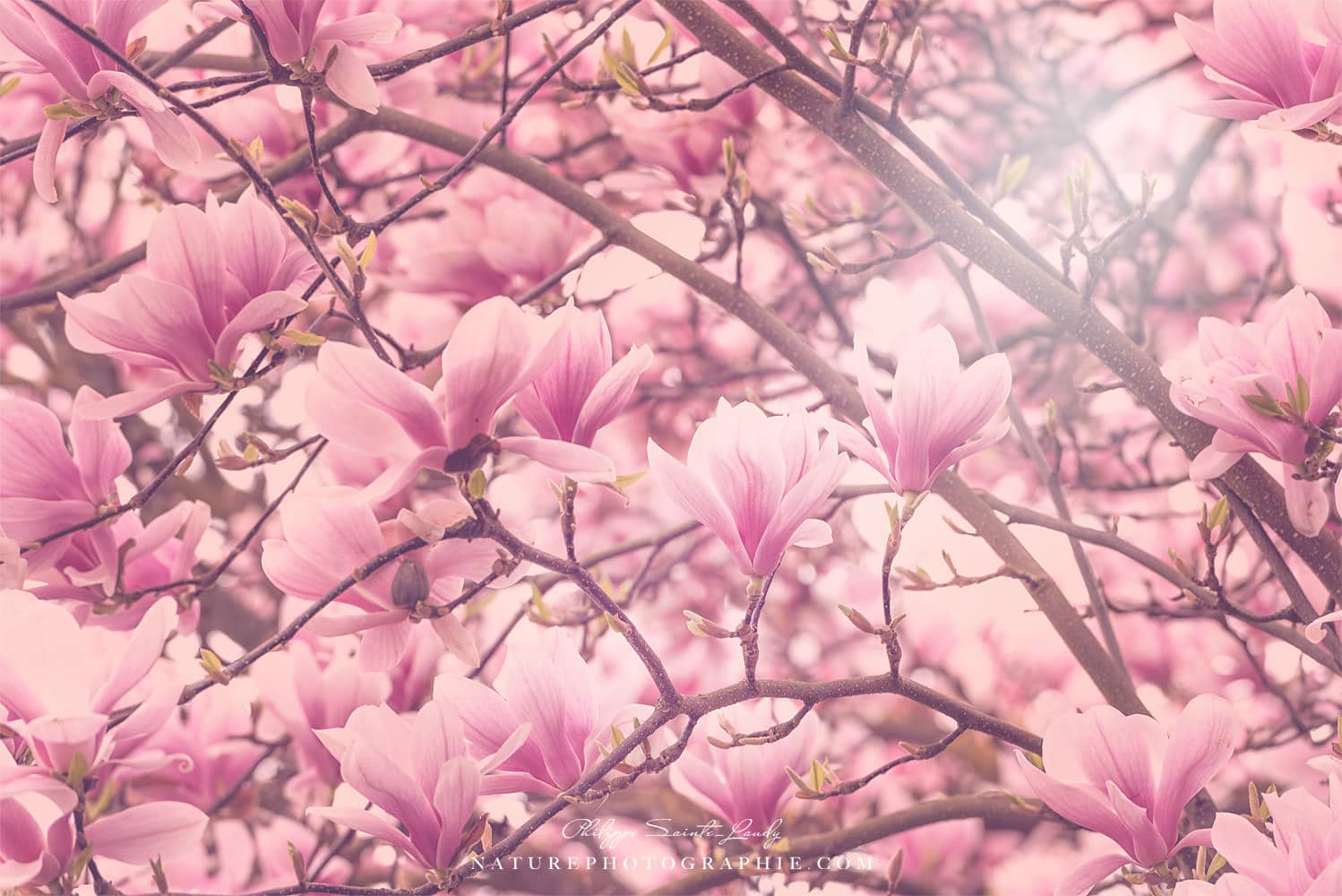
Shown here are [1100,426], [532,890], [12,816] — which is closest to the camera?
[12,816]

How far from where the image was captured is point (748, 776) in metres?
1.03

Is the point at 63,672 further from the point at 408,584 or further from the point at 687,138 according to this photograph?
the point at 687,138

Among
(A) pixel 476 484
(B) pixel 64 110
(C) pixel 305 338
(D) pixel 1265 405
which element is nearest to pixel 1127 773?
(D) pixel 1265 405

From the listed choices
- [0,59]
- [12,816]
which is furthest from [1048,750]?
[0,59]

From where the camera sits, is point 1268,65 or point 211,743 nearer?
point 1268,65

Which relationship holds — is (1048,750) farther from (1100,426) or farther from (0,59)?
(1100,426)

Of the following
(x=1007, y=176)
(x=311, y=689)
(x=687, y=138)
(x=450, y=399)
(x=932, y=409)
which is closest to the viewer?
(x=450, y=399)

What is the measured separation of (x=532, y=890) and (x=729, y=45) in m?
1.60

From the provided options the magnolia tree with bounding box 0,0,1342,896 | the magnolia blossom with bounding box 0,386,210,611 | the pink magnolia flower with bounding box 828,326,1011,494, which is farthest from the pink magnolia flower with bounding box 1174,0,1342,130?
the magnolia blossom with bounding box 0,386,210,611

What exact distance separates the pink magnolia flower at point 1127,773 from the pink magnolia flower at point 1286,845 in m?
0.06

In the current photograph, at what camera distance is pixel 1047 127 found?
1993mm

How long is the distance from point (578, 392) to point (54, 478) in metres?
0.47

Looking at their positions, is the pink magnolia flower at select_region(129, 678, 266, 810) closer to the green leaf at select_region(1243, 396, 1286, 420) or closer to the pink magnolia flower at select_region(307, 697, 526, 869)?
the pink magnolia flower at select_region(307, 697, 526, 869)

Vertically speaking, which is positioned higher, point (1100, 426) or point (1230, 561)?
point (1100, 426)
